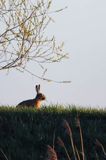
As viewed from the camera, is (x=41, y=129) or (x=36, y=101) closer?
(x=41, y=129)

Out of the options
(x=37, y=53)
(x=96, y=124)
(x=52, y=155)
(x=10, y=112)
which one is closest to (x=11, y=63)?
(x=37, y=53)

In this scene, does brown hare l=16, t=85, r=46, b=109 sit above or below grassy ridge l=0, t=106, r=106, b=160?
above

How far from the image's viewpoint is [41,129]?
35.7 ft

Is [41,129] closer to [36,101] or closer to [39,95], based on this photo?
[36,101]

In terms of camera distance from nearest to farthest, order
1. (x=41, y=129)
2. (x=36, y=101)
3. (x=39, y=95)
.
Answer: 1. (x=41, y=129)
2. (x=36, y=101)
3. (x=39, y=95)

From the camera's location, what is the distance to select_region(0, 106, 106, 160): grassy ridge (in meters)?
9.73

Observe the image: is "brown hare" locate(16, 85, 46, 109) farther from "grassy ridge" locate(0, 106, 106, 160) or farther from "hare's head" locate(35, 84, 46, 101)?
"grassy ridge" locate(0, 106, 106, 160)

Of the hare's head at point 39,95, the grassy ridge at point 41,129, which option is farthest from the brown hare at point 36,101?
the grassy ridge at point 41,129

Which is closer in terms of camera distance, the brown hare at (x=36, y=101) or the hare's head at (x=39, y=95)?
the brown hare at (x=36, y=101)

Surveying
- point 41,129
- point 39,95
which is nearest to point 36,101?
point 39,95

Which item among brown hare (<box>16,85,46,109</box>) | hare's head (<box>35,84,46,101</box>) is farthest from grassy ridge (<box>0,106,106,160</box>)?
hare's head (<box>35,84,46,101</box>)

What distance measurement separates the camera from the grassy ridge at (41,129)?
383 inches

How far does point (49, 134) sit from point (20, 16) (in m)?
5.18

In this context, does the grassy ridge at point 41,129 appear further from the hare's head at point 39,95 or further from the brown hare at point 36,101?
the hare's head at point 39,95
